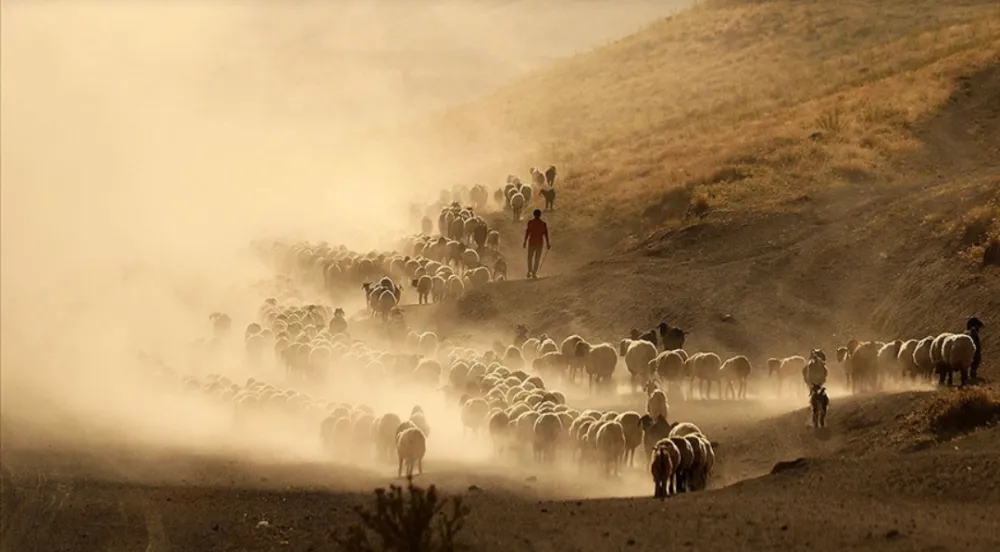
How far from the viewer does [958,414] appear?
18.8 metres

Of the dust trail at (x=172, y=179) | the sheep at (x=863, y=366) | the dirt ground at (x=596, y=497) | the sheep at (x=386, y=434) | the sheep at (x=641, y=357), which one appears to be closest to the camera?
the dirt ground at (x=596, y=497)

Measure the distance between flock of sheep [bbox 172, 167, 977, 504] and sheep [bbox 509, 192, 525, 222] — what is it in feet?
8.06

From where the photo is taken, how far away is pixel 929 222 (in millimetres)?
31422

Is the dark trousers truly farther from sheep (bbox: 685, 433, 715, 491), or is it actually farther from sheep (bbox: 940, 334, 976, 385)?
sheep (bbox: 685, 433, 715, 491)

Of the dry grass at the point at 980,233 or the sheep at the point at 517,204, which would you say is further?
the sheep at the point at 517,204

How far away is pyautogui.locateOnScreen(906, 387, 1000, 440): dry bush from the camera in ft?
61.2

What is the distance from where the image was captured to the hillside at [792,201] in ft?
97.1

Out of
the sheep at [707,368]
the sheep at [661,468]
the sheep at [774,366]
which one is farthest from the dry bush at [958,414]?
the sheep at [774,366]

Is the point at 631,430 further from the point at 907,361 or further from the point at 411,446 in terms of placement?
the point at 907,361

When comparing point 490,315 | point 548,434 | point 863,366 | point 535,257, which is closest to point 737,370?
point 863,366

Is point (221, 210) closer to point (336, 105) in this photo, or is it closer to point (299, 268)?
point (299, 268)

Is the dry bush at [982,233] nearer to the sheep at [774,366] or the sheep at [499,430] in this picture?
the sheep at [774,366]

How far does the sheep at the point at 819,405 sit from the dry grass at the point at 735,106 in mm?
→ 15256

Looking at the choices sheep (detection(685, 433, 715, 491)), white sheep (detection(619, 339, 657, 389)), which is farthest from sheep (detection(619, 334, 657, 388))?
sheep (detection(685, 433, 715, 491))
